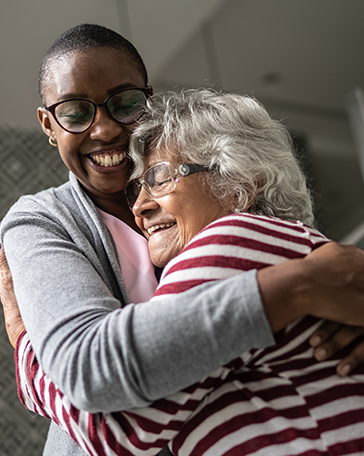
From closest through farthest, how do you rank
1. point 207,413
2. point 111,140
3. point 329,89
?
point 207,413, point 111,140, point 329,89

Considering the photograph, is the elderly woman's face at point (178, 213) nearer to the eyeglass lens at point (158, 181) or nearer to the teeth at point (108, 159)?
the eyeglass lens at point (158, 181)

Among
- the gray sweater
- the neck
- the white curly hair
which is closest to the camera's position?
the gray sweater

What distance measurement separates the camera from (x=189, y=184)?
119 centimetres

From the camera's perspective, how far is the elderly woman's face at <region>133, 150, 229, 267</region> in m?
1.18

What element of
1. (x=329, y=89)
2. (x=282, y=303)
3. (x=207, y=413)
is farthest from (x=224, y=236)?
(x=329, y=89)

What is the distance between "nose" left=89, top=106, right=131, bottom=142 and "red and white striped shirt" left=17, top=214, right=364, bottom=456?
489 millimetres

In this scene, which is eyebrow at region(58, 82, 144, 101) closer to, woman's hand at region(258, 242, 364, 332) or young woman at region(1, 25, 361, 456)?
young woman at region(1, 25, 361, 456)

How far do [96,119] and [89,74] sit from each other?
0.36 ft

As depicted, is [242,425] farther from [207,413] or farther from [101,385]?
[101,385]

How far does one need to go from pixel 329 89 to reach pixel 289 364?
4.35m

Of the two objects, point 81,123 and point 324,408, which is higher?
point 81,123

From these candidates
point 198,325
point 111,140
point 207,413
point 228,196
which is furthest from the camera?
point 111,140

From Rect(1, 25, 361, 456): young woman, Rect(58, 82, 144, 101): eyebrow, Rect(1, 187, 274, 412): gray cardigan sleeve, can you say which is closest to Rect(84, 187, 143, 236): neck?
Rect(1, 25, 361, 456): young woman

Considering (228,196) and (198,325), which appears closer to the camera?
(198,325)
